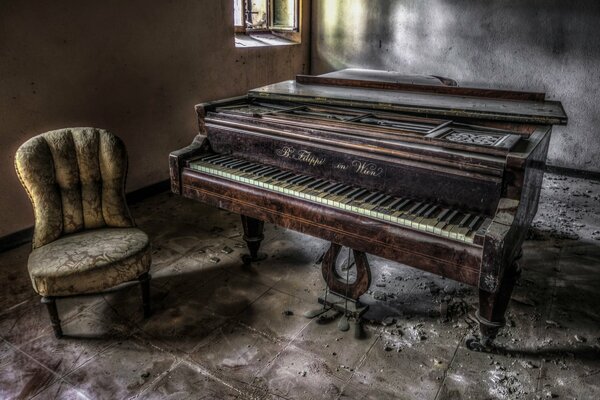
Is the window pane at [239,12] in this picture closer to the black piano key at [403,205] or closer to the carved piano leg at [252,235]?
the carved piano leg at [252,235]

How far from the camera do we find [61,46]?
398cm

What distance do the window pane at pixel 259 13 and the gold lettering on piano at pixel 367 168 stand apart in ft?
16.7

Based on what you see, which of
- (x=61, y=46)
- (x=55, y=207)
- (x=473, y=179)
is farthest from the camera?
(x=61, y=46)

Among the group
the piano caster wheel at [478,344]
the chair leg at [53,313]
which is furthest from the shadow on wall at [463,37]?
the chair leg at [53,313]

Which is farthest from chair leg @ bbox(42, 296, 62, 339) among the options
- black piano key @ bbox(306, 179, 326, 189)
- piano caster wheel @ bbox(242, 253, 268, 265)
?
black piano key @ bbox(306, 179, 326, 189)

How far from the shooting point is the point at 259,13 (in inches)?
272

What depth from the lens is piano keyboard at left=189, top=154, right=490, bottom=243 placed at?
209cm

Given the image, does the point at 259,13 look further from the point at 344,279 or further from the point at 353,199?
the point at 353,199

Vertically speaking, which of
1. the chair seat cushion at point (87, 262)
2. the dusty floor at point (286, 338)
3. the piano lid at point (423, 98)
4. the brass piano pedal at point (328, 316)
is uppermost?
the piano lid at point (423, 98)

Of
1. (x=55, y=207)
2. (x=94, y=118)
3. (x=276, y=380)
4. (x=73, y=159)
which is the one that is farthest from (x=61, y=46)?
(x=276, y=380)

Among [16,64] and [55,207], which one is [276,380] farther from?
[16,64]

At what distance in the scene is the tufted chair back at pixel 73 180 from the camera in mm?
2791

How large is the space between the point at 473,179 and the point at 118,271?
6.69ft

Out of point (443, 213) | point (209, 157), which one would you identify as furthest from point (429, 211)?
point (209, 157)
